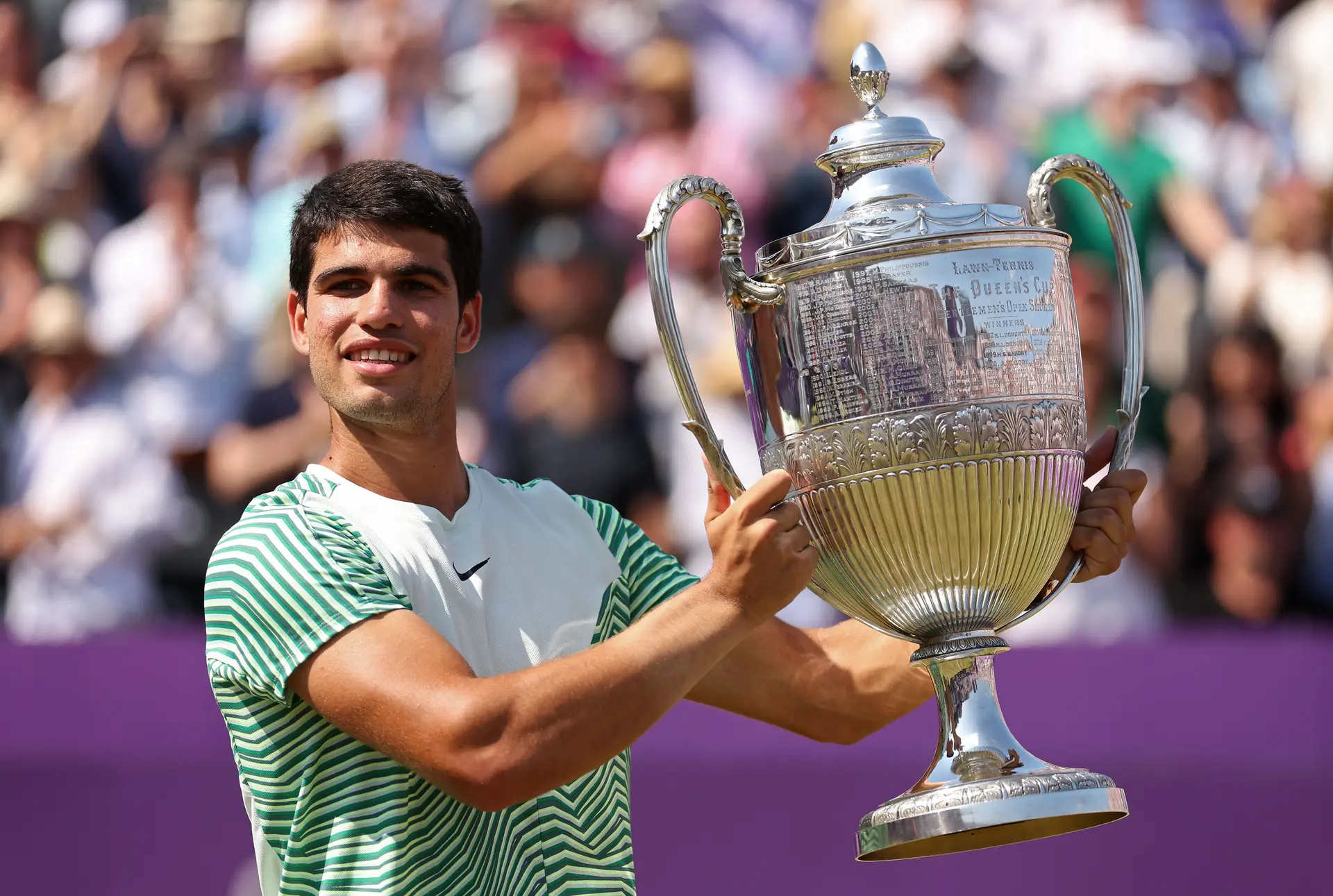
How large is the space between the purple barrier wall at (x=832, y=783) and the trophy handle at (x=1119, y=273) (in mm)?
2209

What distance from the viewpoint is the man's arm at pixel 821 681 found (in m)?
3.26

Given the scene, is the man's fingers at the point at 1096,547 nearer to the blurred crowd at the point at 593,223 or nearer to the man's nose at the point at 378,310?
the man's nose at the point at 378,310

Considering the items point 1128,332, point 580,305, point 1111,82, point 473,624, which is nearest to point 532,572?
point 473,624

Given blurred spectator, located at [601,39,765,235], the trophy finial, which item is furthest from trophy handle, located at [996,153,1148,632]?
blurred spectator, located at [601,39,765,235]

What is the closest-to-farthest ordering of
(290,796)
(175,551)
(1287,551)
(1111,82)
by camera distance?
1. (290,796)
2. (1287,551)
3. (175,551)
4. (1111,82)

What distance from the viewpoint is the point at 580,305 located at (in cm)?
628

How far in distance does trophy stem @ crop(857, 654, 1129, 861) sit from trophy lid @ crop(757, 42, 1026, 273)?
0.65 meters

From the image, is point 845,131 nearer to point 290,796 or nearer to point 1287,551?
point 290,796

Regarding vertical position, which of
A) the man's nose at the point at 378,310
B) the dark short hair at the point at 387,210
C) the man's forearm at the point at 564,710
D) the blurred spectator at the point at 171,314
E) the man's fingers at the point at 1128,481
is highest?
the blurred spectator at the point at 171,314

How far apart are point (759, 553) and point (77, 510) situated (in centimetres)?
405

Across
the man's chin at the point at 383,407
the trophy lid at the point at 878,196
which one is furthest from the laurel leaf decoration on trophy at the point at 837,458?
the man's chin at the point at 383,407

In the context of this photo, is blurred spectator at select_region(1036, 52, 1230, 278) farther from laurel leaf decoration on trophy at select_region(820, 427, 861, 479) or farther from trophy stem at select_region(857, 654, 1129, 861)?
laurel leaf decoration on trophy at select_region(820, 427, 861, 479)

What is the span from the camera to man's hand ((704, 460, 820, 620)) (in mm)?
2701

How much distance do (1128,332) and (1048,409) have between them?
1.01 ft
